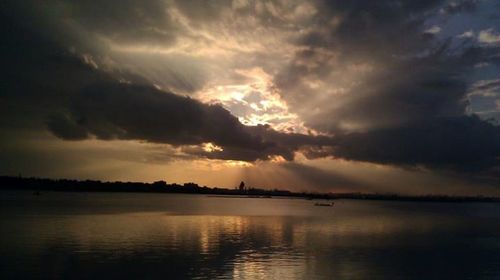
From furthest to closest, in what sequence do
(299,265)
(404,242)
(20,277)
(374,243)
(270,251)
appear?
(404,242) < (374,243) < (270,251) < (299,265) < (20,277)

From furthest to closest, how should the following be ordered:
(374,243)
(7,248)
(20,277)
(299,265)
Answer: (374,243) → (7,248) → (299,265) → (20,277)

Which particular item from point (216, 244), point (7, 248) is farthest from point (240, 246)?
point (7, 248)

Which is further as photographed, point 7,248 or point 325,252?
point 325,252

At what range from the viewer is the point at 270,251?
1913 inches

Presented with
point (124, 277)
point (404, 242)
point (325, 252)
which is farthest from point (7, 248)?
point (404, 242)

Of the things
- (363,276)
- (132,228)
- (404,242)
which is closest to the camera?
(363,276)

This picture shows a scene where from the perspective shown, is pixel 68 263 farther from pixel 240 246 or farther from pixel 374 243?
pixel 374 243

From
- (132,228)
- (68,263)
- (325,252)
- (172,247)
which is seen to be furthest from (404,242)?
(68,263)

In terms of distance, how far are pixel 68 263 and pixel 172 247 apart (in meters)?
13.4

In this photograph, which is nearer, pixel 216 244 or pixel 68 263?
pixel 68 263

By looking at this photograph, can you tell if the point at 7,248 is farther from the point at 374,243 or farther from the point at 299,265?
the point at 374,243

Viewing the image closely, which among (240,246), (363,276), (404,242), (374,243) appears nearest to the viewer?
(363,276)

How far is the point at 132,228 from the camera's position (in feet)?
228

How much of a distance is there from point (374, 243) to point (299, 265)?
76.0 ft
